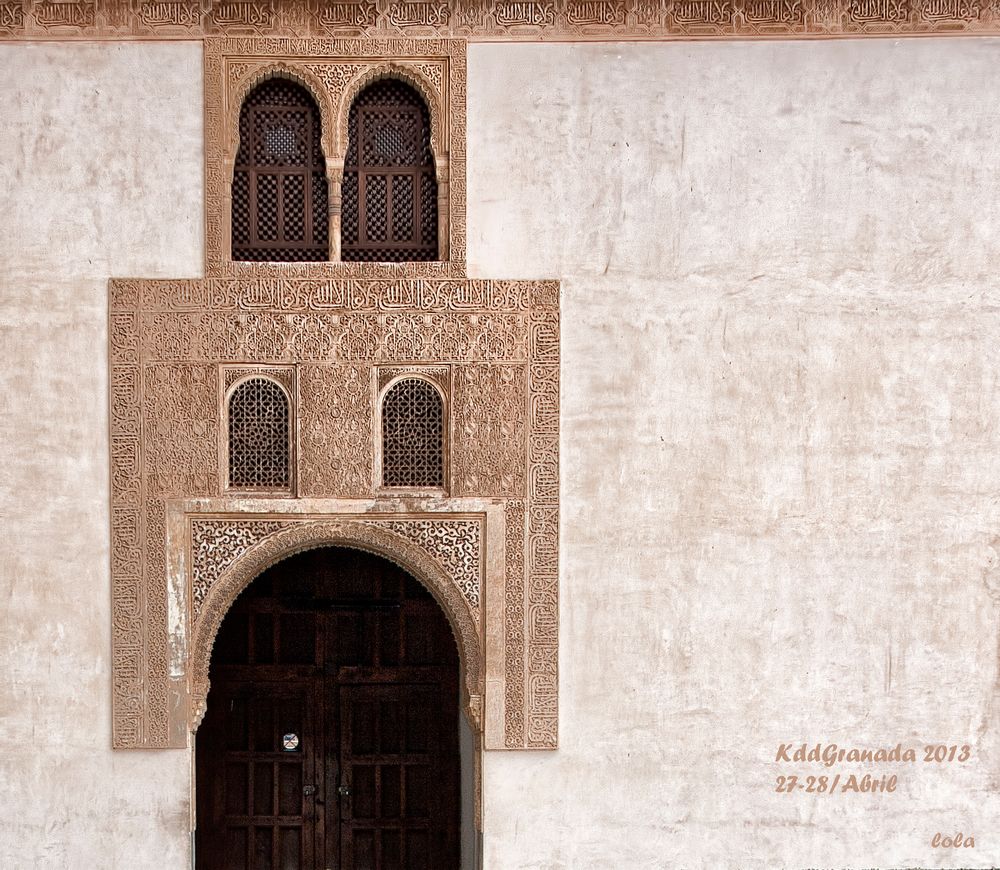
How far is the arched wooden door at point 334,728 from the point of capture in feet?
16.3

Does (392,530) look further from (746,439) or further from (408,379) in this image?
(746,439)

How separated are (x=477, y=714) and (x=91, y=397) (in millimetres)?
2132

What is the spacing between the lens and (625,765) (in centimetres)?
417

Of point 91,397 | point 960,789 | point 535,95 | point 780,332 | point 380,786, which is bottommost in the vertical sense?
point 380,786

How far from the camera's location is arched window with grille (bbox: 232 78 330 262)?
4262 millimetres

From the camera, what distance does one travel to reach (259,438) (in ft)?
13.8

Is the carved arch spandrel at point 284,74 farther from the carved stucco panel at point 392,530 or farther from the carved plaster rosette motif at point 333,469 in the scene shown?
the carved stucco panel at point 392,530

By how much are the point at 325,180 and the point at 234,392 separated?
3.31 ft

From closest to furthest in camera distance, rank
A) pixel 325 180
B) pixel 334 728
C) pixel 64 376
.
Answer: pixel 64 376 → pixel 325 180 → pixel 334 728

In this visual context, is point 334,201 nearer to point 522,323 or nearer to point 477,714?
point 522,323

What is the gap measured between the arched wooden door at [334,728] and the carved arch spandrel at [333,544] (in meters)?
0.78

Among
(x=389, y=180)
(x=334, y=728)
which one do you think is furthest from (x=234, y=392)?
(x=334, y=728)

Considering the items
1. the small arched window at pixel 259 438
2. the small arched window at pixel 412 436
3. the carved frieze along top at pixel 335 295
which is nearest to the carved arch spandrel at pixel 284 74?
the carved frieze along top at pixel 335 295

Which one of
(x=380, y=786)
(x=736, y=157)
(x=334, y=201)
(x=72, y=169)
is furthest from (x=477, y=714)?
(x=72, y=169)
